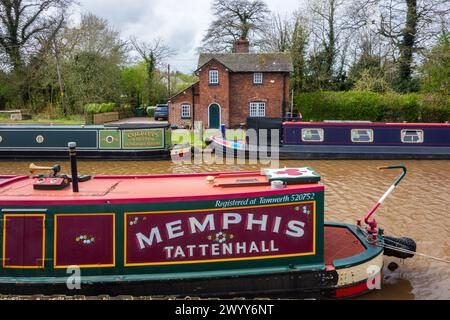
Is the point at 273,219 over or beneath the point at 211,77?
beneath

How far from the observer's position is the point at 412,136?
18.8m

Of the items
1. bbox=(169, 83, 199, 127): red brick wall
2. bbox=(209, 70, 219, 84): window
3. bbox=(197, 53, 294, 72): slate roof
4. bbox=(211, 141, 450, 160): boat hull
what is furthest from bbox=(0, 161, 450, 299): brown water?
bbox=(197, 53, 294, 72): slate roof

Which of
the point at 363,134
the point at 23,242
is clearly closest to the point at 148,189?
the point at 23,242

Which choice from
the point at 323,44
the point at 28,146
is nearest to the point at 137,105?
the point at 323,44

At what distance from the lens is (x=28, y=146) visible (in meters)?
18.9

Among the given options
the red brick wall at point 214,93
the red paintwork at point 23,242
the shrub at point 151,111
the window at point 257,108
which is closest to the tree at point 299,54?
the window at point 257,108

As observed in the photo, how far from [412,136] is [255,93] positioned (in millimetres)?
13281

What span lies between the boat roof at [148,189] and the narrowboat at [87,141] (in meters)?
11.8

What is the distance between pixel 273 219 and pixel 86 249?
2.47 metres

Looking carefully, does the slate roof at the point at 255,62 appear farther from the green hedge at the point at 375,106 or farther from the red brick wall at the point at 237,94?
the green hedge at the point at 375,106

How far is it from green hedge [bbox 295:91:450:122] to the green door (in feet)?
19.1

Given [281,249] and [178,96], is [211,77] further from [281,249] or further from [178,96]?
[281,249]

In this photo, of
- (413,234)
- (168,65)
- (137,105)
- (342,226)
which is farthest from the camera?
(168,65)

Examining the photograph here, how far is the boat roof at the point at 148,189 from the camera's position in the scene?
559 centimetres
